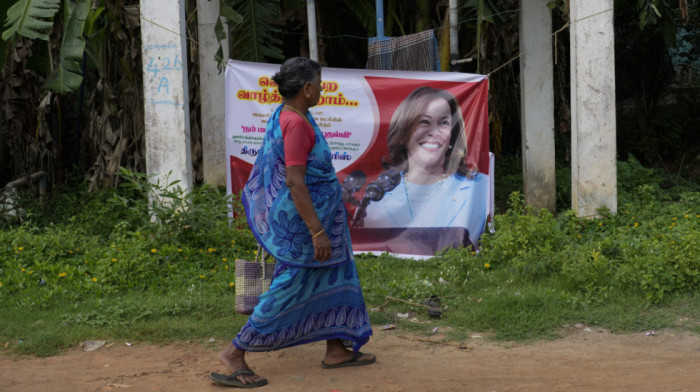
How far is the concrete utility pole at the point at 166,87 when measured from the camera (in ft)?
22.6

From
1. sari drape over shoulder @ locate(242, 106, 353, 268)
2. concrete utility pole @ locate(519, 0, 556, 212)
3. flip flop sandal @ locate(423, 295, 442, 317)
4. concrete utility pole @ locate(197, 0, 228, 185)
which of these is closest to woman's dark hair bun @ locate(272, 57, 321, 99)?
sari drape over shoulder @ locate(242, 106, 353, 268)

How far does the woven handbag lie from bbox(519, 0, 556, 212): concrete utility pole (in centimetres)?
459

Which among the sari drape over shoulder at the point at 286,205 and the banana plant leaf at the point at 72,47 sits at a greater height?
the banana plant leaf at the point at 72,47

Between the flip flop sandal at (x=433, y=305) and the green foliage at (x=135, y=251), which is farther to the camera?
the green foliage at (x=135, y=251)

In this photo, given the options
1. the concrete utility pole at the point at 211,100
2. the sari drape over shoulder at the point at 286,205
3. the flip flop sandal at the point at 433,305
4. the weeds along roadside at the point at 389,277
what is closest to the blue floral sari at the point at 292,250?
the sari drape over shoulder at the point at 286,205

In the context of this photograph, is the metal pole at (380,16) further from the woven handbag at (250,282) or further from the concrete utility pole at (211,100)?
the woven handbag at (250,282)

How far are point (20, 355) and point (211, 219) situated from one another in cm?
224

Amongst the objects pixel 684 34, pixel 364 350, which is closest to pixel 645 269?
pixel 364 350

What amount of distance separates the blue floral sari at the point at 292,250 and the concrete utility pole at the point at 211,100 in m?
4.19

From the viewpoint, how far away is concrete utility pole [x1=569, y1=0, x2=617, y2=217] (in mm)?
6789

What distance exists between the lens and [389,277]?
6293 millimetres

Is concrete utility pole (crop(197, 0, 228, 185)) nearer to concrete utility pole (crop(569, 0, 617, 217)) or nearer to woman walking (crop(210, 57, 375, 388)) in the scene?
concrete utility pole (crop(569, 0, 617, 217))

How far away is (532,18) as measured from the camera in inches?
318

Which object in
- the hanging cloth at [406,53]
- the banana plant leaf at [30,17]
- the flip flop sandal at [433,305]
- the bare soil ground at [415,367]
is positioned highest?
the banana plant leaf at [30,17]
